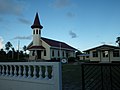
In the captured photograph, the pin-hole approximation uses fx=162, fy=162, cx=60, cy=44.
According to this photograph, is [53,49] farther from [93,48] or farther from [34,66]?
A: [34,66]

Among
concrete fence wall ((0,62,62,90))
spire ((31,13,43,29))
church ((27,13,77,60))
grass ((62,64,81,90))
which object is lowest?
grass ((62,64,81,90))

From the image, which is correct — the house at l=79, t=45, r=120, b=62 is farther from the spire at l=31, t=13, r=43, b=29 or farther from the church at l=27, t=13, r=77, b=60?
the spire at l=31, t=13, r=43, b=29

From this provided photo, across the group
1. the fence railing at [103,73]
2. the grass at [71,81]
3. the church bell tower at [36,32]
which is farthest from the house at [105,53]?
the fence railing at [103,73]

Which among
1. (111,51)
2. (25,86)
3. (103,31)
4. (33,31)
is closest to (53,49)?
(33,31)

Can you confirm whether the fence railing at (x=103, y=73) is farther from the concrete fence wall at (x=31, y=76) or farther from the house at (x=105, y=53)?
the house at (x=105, y=53)

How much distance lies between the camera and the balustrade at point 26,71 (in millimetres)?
4148

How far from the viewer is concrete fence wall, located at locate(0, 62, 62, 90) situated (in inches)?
151

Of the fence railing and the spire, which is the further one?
the spire

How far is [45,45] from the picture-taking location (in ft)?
112

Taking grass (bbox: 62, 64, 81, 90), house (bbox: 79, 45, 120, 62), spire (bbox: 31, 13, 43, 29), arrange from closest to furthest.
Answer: grass (bbox: 62, 64, 81, 90)
house (bbox: 79, 45, 120, 62)
spire (bbox: 31, 13, 43, 29)

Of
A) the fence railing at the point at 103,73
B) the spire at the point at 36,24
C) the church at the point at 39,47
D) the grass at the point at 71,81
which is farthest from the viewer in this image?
the spire at the point at 36,24

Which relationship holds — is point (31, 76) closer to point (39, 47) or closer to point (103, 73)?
point (103, 73)

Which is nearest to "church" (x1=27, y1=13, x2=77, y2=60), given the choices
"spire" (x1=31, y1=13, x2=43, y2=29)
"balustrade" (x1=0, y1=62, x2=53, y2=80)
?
"spire" (x1=31, y1=13, x2=43, y2=29)

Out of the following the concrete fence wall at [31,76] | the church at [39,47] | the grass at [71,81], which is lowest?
the grass at [71,81]
